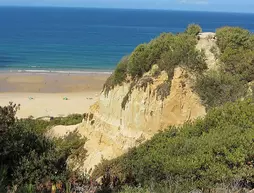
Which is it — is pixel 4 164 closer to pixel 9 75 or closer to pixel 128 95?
pixel 128 95

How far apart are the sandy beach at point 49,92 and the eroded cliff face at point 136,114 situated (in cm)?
1696

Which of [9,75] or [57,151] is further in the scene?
[9,75]

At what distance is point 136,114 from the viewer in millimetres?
13406

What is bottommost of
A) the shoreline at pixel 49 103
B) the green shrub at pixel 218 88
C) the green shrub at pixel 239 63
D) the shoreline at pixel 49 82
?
the shoreline at pixel 49 103

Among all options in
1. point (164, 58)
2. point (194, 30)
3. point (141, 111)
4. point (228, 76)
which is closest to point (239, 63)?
point (228, 76)

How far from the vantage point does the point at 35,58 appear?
60.1m

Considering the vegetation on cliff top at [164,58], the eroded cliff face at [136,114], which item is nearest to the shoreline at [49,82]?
the eroded cliff face at [136,114]

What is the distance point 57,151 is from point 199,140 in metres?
3.41

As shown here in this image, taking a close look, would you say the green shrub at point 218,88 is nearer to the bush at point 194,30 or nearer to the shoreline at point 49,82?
the bush at point 194,30

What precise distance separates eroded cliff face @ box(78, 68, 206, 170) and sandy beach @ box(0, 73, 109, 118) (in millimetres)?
16962

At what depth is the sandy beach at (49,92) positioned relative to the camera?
3325cm

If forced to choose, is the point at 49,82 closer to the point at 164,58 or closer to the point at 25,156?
the point at 164,58

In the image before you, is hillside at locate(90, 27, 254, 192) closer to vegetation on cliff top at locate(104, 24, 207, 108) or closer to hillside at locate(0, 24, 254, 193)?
hillside at locate(0, 24, 254, 193)

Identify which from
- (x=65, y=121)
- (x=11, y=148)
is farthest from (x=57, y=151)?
(x=65, y=121)
